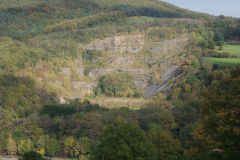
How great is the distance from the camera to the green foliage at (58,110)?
77.5m

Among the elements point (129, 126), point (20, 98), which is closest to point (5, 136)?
point (20, 98)

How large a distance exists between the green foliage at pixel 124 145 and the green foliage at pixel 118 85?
67251mm

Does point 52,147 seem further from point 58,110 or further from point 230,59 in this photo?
point 230,59

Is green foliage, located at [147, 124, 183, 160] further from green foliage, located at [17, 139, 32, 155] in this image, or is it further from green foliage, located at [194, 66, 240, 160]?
green foliage, located at [17, 139, 32, 155]

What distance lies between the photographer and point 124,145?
36.3 m

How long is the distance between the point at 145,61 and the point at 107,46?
20.9m

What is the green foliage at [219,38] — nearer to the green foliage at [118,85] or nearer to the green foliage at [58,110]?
the green foliage at [118,85]

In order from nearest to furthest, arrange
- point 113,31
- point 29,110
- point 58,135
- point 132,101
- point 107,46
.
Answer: point 58,135 → point 29,110 → point 132,101 → point 107,46 → point 113,31

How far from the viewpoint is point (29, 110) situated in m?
80.8

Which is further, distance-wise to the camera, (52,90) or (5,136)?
(52,90)

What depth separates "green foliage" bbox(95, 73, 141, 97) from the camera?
110 metres

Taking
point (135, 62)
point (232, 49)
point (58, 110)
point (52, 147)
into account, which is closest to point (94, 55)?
point (135, 62)

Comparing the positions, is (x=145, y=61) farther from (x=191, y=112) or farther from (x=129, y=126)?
(x=129, y=126)

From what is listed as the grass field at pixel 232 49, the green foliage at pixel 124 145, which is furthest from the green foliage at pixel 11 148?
the grass field at pixel 232 49
